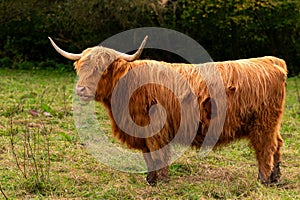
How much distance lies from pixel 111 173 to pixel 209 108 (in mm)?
1148

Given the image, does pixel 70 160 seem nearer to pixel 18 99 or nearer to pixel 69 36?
pixel 18 99

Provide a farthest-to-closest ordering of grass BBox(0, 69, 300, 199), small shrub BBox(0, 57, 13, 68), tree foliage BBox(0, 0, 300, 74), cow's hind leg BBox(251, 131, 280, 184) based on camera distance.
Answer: small shrub BBox(0, 57, 13, 68)
tree foliage BBox(0, 0, 300, 74)
cow's hind leg BBox(251, 131, 280, 184)
grass BBox(0, 69, 300, 199)

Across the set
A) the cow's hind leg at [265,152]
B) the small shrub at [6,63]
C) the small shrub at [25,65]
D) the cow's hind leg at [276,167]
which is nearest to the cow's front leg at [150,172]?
the cow's hind leg at [265,152]

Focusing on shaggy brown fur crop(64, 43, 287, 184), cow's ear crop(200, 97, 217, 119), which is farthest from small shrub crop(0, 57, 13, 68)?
cow's ear crop(200, 97, 217, 119)

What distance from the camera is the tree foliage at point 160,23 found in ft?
47.4

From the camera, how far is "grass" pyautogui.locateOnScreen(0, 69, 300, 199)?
462 centimetres

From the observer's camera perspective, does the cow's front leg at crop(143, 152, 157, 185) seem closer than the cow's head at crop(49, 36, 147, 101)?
No

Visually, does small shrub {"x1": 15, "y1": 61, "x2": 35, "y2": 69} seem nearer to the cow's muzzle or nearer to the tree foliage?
the tree foliage

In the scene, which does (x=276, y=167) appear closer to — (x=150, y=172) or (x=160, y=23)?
(x=150, y=172)

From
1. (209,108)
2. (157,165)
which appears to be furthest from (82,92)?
(209,108)

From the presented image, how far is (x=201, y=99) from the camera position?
4.89 metres

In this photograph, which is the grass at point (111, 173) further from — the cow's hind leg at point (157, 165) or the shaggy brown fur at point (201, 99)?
the shaggy brown fur at point (201, 99)

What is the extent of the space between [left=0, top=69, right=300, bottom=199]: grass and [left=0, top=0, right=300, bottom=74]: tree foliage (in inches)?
267

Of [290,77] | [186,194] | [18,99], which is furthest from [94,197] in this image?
[290,77]
